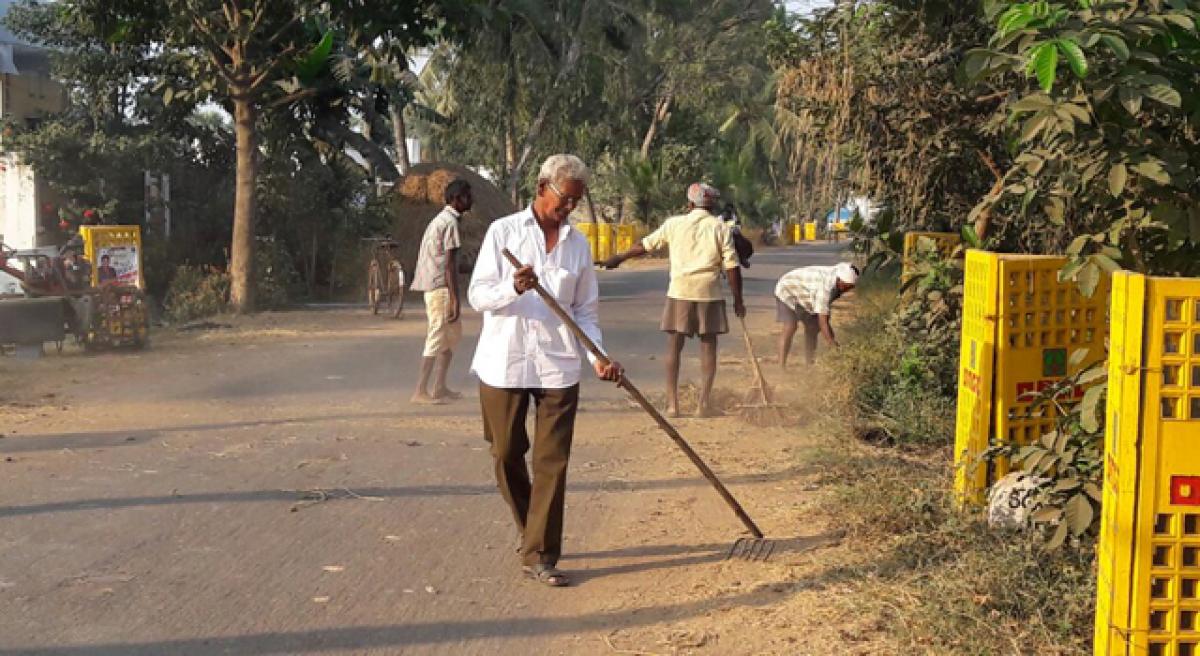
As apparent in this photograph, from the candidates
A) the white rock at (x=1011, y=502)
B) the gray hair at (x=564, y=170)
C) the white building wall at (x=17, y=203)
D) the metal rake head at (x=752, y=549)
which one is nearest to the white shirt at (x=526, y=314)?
the gray hair at (x=564, y=170)

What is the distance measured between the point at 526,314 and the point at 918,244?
4.50m

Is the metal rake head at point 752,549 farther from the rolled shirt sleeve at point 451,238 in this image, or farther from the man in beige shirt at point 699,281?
the rolled shirt sleeve at point 451,238

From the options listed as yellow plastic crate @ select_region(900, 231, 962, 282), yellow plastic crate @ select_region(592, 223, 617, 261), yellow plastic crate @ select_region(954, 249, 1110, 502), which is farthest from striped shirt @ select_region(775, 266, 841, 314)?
yellow plastic crate @ select_region(592, 223, 617, 261)

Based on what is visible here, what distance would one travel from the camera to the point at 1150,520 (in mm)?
3977

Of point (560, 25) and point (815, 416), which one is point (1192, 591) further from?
point (560, 25)

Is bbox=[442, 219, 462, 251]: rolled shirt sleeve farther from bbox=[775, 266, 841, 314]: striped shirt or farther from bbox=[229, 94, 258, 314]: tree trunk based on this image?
bbox=[229, 94, 258, 314]: tree trunk

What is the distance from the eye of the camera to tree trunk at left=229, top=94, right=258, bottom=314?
707 inches

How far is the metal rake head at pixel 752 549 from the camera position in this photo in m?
6.24

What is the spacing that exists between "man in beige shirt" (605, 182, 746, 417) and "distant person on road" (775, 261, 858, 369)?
195 cm

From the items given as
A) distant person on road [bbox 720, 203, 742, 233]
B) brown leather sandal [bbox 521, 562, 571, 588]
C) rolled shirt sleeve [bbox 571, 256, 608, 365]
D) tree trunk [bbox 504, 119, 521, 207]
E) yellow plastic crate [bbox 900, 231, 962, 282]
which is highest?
tree trunk [bbox 504, 119, 521, 207]

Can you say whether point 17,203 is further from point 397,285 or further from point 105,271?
point 397,285

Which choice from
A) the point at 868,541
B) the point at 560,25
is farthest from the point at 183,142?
the point at 868,541

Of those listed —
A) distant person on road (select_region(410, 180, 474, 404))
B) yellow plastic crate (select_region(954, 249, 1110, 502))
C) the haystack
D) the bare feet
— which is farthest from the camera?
the haystack

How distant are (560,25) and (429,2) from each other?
50.9 feet
